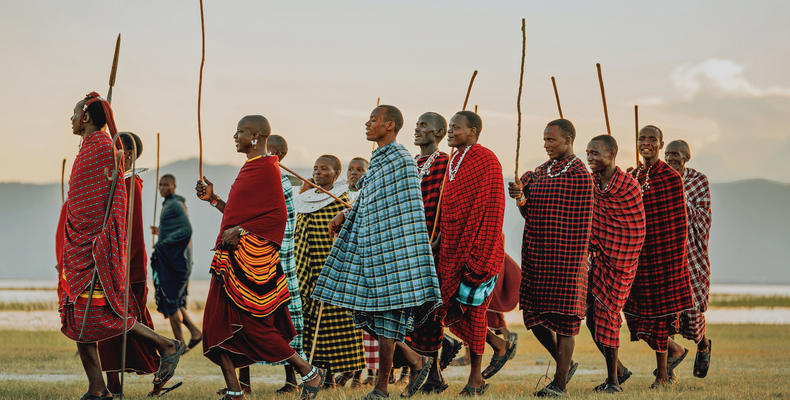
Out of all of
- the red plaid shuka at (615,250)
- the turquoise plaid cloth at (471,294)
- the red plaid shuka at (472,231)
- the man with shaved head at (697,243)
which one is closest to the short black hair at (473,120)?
the red plaid shuka at (472,231)

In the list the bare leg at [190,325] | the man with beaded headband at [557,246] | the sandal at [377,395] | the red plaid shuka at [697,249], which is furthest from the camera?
the bare leg at [190,325]

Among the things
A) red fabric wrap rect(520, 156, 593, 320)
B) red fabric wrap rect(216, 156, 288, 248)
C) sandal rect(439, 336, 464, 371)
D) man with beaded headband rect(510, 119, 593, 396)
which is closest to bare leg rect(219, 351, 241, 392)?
red fabric wrap rect(216, 156, 288, 248)

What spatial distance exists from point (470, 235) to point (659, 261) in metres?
2.72

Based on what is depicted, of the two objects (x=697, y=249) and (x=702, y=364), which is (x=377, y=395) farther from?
(x=697, y=249)

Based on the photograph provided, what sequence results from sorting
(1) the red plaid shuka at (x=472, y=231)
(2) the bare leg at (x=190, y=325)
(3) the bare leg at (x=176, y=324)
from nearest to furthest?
(1) the red plaid shuka at (x=472, y=231) < (3) the bare leg at (x=176, y=324) < (2) the bare leg at (x=190, y=325)

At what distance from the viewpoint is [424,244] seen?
7.99 metres

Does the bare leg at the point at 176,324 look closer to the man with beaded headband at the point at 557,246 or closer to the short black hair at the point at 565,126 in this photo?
the man with beaded headband at the point at 557,246

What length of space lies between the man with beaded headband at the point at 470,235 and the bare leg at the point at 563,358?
715 millimetres

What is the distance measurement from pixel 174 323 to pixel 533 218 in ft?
23.4

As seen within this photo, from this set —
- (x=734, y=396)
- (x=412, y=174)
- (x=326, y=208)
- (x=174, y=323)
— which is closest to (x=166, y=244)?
(x=174, y=323)

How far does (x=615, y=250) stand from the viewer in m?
9.52

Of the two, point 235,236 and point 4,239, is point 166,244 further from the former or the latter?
point 4,239

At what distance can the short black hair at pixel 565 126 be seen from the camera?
9219 mm

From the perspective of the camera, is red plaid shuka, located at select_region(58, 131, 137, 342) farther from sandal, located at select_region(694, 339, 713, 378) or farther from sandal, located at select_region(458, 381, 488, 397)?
sandal, located at select_region(694, 339, 713, 378)
